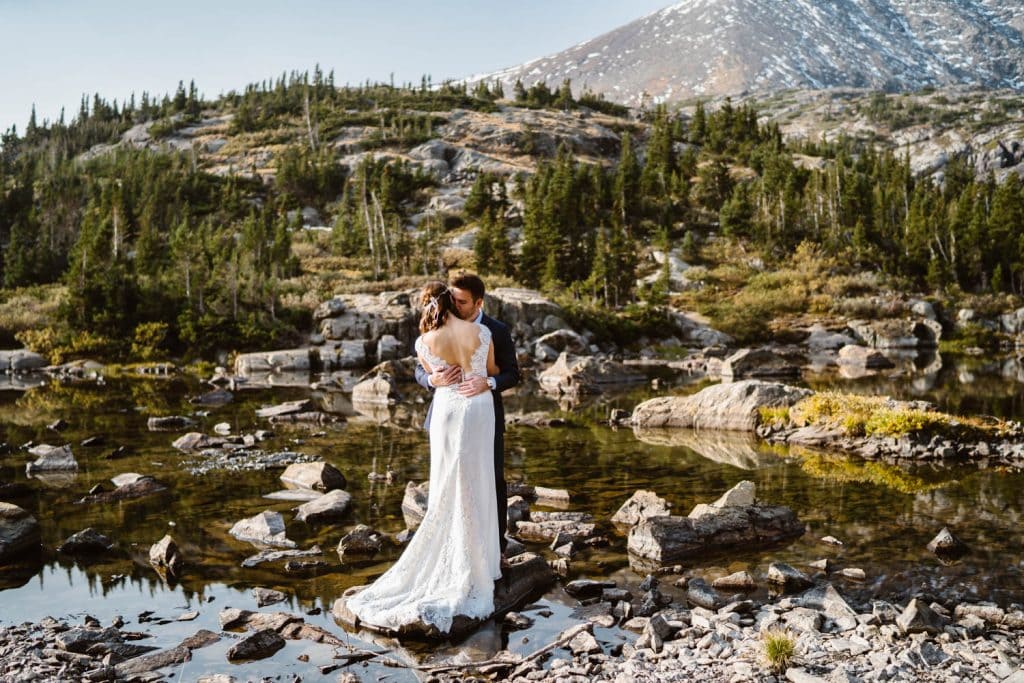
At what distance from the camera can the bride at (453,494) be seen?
762cm

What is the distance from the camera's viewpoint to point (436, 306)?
7.74 meters

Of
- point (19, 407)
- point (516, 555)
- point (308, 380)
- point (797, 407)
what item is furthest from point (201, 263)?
point (516, 555)

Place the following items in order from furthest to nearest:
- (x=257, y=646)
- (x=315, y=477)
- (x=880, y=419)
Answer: (x=880, y=419), (x=315, y=477), (x=257, y=646)

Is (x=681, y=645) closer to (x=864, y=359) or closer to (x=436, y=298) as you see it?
(x=436, y=298)

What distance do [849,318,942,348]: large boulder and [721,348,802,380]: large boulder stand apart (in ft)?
64.8

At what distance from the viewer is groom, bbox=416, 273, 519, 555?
7.76 m

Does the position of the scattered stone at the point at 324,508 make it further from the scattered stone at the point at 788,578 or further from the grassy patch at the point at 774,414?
the grassy patch at the point at 774,414

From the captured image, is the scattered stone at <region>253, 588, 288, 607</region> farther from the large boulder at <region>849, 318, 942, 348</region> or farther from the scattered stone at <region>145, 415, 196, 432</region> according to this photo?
the large boulder at <region>849, 318, 942, 348</region>

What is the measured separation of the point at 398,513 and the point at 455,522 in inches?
190

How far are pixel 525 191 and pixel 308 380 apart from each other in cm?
5351

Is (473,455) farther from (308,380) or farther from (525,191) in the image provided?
(525,191)

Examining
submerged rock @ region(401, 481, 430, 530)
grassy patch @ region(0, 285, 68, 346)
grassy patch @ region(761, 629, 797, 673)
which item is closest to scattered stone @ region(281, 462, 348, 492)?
submerged rock @ region(401, 481, 430, 530)

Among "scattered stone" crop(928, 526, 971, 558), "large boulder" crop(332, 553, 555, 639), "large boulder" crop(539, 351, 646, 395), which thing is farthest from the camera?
"large boulder" crop(539, 351, 646, 395)

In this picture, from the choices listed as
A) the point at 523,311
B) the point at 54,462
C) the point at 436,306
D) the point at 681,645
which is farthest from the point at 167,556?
the point at 523,311
